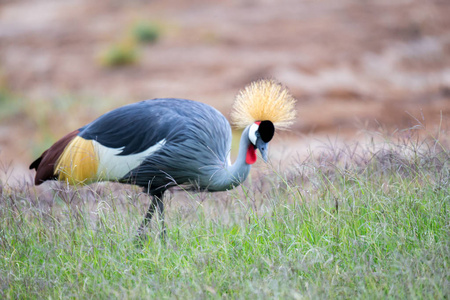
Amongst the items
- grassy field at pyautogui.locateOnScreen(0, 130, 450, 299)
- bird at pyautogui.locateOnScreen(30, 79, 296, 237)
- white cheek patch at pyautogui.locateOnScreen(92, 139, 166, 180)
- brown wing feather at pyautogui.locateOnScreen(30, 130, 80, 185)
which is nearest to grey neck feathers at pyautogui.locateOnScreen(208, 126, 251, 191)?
bird at pyautogui.locateOnScreen(30, 79, 296, 237)

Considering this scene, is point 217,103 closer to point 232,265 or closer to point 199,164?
point 199,164

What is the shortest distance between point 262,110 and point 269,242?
0.81 metres

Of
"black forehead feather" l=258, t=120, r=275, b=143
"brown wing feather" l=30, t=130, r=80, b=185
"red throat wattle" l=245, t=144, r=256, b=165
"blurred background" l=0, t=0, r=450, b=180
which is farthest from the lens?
"blurred background" l=0, t=0, r=450, b=180

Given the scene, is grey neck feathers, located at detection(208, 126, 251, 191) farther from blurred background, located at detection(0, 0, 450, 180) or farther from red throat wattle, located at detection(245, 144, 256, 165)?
blurred background, located at detection(0, 0, 450, 180)

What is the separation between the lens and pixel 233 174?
2.86 m

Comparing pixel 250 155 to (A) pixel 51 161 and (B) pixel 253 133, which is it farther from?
(A) pixel 51 161

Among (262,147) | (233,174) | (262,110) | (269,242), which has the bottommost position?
(269,242)

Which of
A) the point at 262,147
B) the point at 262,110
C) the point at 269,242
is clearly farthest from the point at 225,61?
the point at 269,242

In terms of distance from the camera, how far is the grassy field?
201 cm

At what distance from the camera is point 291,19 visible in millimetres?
10094

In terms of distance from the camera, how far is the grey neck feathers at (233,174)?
2.84 m

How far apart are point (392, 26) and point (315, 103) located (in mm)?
3108

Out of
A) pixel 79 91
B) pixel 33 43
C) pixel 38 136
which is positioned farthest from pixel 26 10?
pixel 38 136

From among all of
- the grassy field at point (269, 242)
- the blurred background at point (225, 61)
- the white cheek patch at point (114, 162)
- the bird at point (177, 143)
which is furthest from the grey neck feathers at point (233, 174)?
the blurred background at point (225, 61)
